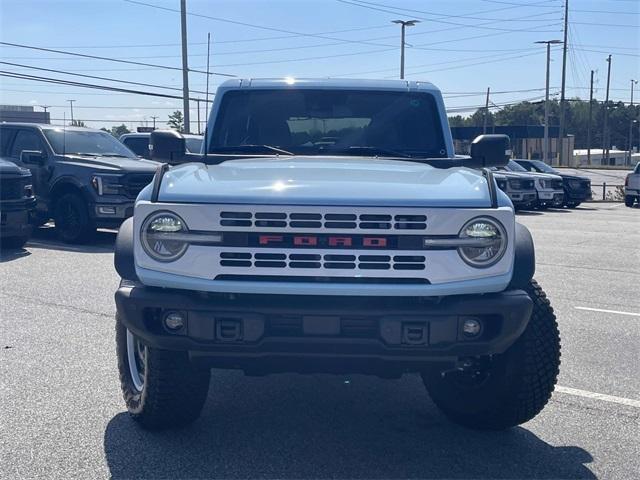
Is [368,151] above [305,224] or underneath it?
above

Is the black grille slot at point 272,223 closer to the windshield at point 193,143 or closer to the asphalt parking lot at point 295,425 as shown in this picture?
the asphalt parking lot at point 295,425

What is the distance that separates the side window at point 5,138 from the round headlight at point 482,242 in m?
11.6

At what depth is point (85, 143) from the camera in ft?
44.9

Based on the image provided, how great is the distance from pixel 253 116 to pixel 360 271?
2275 mm

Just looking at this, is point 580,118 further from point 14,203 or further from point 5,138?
point 14,203

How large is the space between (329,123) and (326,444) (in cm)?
229

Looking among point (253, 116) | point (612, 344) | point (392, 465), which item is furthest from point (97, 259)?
point (392, 465)

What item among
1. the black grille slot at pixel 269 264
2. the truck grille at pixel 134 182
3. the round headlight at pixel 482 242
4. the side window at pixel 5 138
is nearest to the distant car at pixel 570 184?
the truck grille at pixel 134 182

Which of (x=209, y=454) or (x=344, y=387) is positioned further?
(x=344, y=387)

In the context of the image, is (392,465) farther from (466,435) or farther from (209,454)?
(209,454)

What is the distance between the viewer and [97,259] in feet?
36.2

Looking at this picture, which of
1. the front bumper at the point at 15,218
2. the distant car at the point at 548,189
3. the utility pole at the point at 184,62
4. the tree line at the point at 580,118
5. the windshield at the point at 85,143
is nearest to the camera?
the front bumper at the point at 15,218

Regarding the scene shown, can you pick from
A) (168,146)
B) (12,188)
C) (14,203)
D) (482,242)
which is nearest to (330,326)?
(482,242)

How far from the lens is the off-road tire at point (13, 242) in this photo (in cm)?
1154
